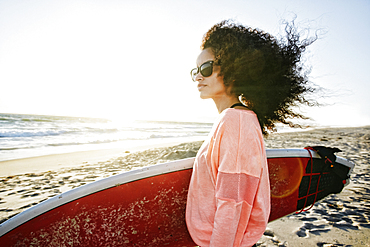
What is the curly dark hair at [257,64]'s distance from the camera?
1234 mm

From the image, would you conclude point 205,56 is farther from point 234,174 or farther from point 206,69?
point 234,174

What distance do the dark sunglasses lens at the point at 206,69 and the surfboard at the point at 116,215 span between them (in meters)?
0.83

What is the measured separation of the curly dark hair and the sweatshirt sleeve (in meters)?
0.42

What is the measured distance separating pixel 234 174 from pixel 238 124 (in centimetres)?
22

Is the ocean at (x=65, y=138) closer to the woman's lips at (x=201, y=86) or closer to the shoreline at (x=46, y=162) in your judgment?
the shoreline at (x=46, y=162)

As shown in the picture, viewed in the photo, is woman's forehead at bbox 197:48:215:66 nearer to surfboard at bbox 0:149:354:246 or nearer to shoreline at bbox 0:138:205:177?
surfboard at bbox 0:149:354:246

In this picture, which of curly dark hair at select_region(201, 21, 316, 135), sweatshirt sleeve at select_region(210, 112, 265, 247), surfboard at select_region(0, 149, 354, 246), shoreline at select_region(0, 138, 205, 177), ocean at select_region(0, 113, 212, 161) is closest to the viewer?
sweatshirt sleeve at select_region(210, 112, 265, 247)

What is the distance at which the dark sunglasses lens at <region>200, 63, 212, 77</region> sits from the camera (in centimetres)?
130

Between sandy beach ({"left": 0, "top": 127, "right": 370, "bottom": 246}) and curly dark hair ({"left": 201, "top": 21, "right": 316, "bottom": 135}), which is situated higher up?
curly dark hair ({"left": 201, "top": 21, "right": 316, "bottom": 135})

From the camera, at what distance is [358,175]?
4.30m

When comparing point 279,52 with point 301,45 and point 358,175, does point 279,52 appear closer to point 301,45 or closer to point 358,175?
point 301,45

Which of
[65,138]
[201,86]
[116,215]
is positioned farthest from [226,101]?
[65,138]

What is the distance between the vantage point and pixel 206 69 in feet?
4.30

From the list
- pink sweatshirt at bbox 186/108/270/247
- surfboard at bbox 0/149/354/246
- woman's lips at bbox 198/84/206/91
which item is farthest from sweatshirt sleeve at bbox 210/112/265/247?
surfboard at bbox 0/149/354/246
